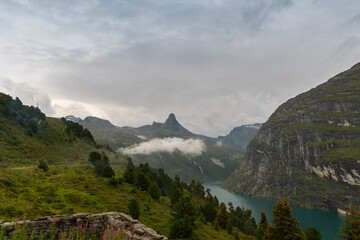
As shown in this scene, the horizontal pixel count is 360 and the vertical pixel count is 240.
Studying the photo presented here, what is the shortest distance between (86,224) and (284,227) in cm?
4607

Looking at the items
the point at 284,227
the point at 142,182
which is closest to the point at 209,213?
the point at 142,182

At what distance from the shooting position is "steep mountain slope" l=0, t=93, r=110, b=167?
69.8 m

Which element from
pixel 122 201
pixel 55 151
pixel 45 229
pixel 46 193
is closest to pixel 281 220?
pixel 122 201

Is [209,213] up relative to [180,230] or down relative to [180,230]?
down

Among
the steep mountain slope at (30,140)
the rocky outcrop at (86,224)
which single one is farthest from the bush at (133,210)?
the steep mountain slope at (30,140)

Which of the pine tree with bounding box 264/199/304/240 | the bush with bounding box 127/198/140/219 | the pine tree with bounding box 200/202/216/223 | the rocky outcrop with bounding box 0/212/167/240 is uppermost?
the rocky outcrop with bounding box 0/212/167/240

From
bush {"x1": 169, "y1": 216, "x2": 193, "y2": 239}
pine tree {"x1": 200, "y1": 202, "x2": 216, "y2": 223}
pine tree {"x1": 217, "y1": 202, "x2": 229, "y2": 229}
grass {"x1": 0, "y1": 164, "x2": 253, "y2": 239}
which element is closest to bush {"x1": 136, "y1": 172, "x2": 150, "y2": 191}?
grass {"x1": 0, "y1": 164, "x2": 253, "y2": 239}

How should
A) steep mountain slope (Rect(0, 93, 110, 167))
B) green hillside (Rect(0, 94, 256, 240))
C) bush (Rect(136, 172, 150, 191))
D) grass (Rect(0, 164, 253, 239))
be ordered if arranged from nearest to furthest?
grass (Rect(0, 164, 253, 239)), green hillside (Rect(0, 94, 256, 240)), bush (Rect(136, 172, 150, 191)), steep mountain slope (Rect(0, 93, 110, 167))

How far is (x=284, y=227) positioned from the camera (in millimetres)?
41562

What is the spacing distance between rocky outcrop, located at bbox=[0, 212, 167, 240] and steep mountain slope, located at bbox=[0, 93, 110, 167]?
59495mm

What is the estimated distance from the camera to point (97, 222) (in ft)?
50.1

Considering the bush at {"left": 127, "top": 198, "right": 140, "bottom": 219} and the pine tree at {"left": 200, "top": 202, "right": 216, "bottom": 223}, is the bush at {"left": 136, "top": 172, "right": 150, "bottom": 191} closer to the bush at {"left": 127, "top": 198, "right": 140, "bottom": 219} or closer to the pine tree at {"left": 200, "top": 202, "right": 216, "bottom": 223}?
the bush at {"left": 127, "top": 198, "right": 140, "bottom": 219}

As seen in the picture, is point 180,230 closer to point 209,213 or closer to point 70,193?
point 70,193

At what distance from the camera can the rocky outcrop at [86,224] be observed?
1236cm
